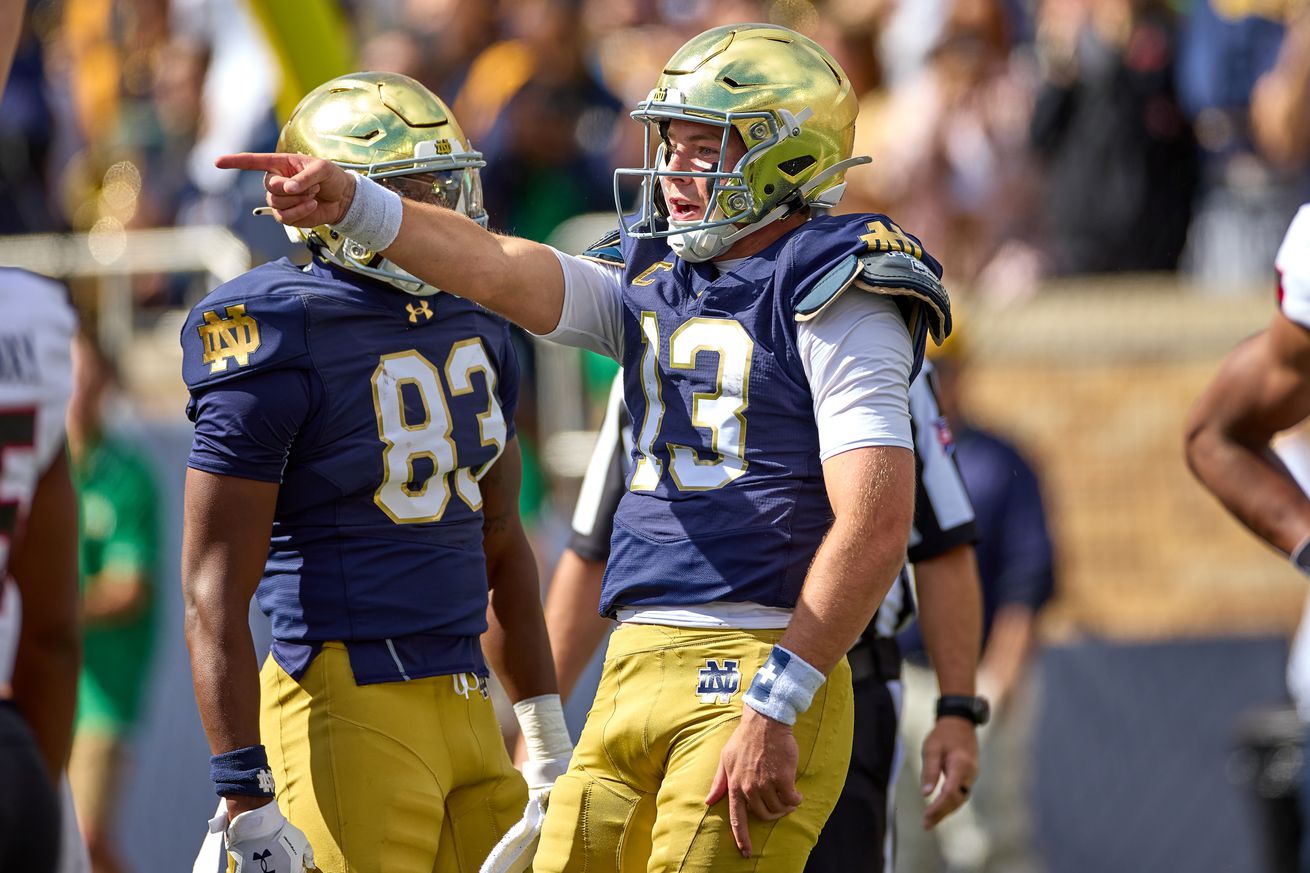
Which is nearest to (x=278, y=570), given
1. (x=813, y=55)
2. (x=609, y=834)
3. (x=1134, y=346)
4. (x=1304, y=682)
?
(x=609, y=834)

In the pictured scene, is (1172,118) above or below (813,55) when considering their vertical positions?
below

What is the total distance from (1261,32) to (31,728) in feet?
21.2

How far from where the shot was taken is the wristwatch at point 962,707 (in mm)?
4367

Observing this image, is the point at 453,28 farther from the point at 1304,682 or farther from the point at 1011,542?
the point at 1304,682

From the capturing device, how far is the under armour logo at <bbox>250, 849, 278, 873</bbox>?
11.2 ft

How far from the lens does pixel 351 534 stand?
3.74 meters

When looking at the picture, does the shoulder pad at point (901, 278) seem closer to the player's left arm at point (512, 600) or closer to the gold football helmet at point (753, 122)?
the gold football helmet at point (753, 122)

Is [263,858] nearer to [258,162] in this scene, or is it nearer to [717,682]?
[717,682]

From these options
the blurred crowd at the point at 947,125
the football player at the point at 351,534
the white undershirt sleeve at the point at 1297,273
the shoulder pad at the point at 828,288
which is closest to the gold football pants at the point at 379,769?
the football player at the point at 351,534

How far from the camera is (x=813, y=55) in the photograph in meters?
3.63

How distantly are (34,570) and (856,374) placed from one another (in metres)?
1.60

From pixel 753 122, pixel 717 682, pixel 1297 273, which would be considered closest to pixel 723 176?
pixel 753 122

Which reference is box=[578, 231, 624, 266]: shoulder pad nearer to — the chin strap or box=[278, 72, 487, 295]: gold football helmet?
Answer: the chin strap

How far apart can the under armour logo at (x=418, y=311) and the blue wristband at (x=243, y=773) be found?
0.90 meters
